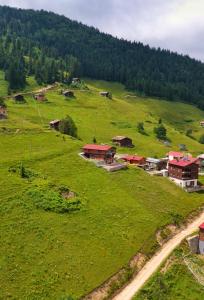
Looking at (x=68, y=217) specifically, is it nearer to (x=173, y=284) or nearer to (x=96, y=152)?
(x=173, y=284)

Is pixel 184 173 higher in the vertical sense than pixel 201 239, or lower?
higher

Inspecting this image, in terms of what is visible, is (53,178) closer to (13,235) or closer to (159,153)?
(13,235)

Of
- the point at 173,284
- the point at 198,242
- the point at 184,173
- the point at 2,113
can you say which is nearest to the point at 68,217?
the point at 173,284

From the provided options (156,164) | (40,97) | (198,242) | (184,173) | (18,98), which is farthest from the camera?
(40,97)

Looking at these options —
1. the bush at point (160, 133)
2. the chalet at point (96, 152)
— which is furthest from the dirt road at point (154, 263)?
the bush at point (160, 133)

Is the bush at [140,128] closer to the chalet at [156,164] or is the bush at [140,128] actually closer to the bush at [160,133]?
the bush at [160,133]

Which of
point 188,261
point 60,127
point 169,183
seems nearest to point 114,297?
point 188,261

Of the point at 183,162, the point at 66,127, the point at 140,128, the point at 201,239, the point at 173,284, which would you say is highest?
the point at 66,127
